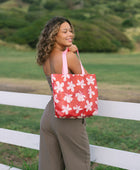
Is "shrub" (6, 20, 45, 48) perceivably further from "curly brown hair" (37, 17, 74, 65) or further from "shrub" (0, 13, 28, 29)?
"curly brown hair" (37, 17, 74, 65)

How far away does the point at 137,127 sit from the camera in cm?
527

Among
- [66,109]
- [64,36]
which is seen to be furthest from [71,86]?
[64,36]

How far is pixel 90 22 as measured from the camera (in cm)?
2506

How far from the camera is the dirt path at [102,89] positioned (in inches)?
279

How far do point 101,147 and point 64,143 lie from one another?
0.58m

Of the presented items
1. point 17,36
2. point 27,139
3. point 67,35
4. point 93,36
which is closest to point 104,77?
point 27,139

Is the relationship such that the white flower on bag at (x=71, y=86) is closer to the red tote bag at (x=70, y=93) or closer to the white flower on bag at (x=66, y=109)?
the red tote bag at (x=70, y=93)

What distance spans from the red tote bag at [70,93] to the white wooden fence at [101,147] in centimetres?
49

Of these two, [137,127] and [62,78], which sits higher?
[62,78]

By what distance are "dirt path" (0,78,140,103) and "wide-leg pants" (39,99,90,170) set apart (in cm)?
453

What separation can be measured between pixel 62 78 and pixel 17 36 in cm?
2262

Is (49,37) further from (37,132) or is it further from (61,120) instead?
(37,132)

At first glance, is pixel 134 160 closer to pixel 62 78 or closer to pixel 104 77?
pixel 62 78

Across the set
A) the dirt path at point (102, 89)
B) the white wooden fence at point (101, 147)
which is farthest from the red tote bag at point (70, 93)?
the dirt path at point (102, 89)
